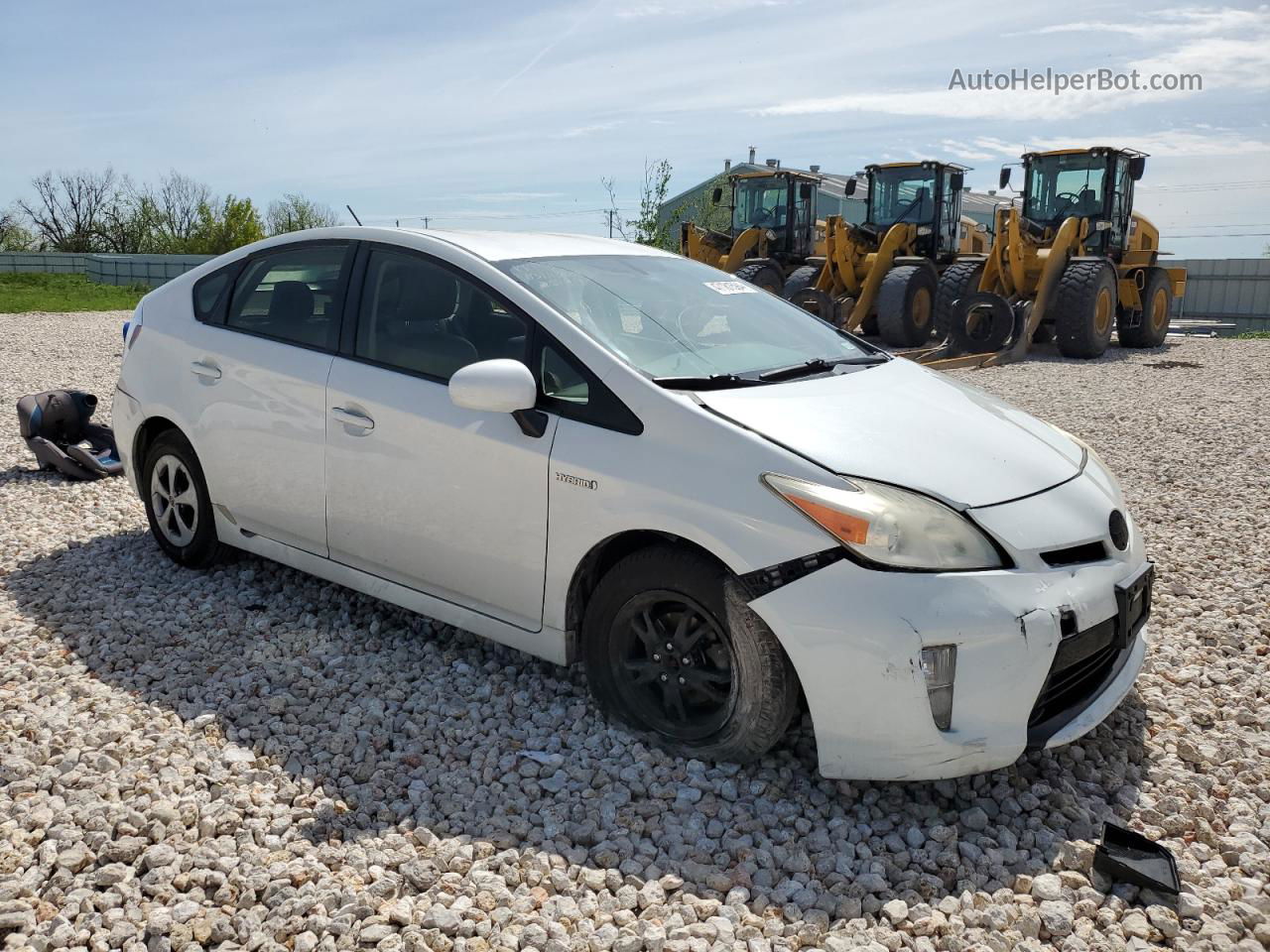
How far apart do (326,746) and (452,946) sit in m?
1.09

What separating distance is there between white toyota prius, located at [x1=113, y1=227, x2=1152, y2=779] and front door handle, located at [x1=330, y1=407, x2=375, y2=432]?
0.01 metres

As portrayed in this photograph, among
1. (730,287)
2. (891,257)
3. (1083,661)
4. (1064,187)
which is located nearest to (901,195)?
(891,257)

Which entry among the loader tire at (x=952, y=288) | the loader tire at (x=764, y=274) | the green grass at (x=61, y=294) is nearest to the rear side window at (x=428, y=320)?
the loader tire at (x=952, y=288)

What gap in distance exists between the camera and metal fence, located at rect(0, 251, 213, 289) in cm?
3738

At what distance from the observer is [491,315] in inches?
145

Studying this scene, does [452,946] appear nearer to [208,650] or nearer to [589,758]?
[589,758]

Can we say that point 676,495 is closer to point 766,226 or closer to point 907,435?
point 907,435

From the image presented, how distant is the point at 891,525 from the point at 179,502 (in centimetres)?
344

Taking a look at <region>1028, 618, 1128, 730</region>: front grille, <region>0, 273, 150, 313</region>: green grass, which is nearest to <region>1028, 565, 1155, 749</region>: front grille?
<region>1028, 618, 1128, 730</region>: front grille

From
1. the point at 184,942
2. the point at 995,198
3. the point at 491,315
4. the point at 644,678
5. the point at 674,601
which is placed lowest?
the point at 184,942

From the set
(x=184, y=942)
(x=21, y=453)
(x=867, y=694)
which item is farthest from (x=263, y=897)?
(x=21, y=453)

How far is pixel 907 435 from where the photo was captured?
3.23m

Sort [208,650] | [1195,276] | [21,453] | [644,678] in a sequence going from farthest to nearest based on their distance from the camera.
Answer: [1195,276], [21,453], [208,650], [644,678]

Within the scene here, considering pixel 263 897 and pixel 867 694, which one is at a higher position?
pixel 867 694
